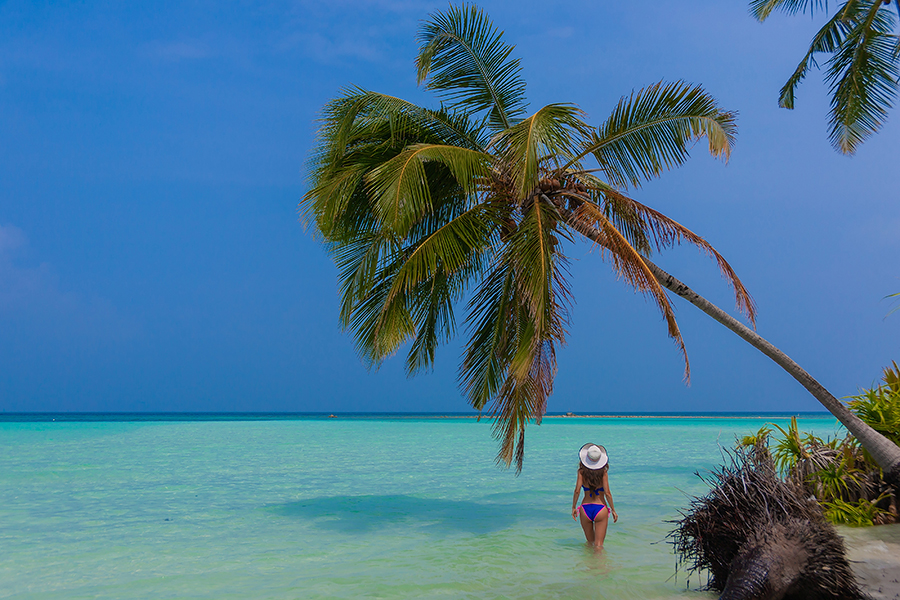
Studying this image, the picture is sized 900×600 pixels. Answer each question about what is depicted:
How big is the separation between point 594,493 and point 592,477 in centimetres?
21

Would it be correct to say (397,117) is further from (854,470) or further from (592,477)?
(854,470)

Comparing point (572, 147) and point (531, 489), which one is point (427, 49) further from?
point (531, 489)

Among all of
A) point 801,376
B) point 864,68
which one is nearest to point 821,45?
point 864,68

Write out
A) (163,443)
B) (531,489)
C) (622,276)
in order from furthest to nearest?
(163,443), (531,489), (622,276)

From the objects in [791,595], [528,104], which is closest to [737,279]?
[528,104]

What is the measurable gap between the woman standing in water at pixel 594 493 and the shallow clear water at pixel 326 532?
24 cm

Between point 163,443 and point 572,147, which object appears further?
point 163,443

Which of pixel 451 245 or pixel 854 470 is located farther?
pixel 451 245

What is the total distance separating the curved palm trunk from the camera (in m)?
6.02

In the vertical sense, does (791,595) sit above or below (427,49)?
below

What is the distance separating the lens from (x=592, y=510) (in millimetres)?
6445

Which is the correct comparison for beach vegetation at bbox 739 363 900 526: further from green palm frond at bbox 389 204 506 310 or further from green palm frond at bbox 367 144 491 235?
green palm frond at bbox 367 144 491 235

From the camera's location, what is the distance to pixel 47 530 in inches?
303

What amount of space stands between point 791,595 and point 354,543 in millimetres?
4891
